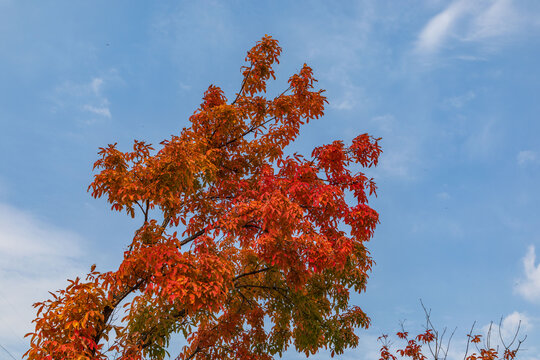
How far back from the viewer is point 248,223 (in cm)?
850

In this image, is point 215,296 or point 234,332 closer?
point 215,296

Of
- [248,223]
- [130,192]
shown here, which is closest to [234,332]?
[248,223]

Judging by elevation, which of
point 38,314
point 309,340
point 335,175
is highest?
point 335,175

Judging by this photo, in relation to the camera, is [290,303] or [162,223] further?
[290,303]

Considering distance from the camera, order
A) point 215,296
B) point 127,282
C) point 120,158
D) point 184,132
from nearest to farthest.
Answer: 1. point 215,296
2. point 127,282
3. point 120,158
4. point 184,132

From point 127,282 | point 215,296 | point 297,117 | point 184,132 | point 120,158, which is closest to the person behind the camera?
point 215,296

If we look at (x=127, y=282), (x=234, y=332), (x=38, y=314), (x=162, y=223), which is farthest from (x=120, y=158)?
(x=234, y=332)

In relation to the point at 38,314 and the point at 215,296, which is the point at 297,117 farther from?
the point at 38,314

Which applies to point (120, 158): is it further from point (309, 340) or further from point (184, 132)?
point (309, 340)

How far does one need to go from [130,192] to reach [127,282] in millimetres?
1423

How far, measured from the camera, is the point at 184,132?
9.23 meters

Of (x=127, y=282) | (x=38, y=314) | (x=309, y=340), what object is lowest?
(x=38, y=314)

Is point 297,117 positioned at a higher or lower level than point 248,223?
higher

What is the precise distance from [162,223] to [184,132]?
187cm
